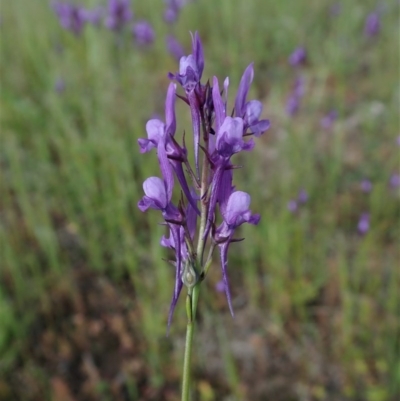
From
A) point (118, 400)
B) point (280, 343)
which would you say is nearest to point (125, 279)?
point (118, 400)

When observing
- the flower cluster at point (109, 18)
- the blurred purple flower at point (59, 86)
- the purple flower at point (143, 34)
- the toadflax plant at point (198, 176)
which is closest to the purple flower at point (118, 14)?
the flower cluster at point (109, 18)

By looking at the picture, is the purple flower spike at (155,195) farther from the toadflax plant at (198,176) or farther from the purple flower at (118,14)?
the purple flower at (118,14)

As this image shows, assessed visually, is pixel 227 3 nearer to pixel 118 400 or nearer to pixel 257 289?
pixel 257 289

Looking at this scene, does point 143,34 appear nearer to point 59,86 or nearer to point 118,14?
point 118,14

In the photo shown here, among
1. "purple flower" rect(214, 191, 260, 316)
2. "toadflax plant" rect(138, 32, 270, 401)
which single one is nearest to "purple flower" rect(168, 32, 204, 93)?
"toadflax plant" rect(138, 32, 270, 401)

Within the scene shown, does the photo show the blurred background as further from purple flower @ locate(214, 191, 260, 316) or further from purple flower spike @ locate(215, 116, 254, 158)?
purple flower spike @ locate(215, 116, 254, 158)

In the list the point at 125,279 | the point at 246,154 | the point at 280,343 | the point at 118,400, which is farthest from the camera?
the point at 246,154
